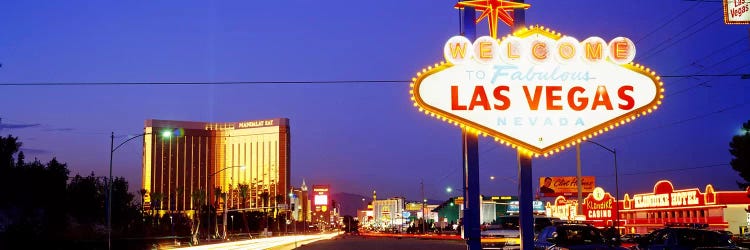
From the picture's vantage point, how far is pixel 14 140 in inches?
2569

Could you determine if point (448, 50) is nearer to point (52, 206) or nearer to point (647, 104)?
point (647, 104)


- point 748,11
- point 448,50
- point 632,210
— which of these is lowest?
point 632,210

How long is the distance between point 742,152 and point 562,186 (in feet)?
166

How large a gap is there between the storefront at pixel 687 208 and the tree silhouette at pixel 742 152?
2.54 m

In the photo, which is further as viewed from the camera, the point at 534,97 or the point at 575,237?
the point at 575,237

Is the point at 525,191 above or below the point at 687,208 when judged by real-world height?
above

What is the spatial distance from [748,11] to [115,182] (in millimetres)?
81921

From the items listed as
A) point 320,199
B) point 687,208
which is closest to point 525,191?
point 687,208

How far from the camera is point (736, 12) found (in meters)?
31.8

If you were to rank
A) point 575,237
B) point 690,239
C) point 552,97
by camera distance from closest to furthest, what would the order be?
point 552,97, point 575,237, point 690,239

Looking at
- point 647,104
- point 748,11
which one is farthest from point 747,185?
point 647,104

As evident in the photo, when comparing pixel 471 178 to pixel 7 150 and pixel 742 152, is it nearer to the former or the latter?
pixel 742 152

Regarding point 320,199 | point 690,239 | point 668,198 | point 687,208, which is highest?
point 668,198

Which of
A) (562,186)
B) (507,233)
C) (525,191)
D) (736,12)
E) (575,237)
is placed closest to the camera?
(525,191)
